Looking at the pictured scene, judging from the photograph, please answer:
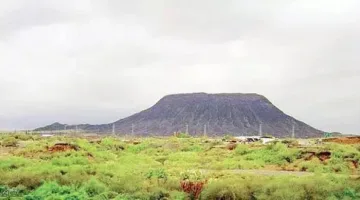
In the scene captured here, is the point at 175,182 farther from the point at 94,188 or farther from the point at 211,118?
the point at 211,118

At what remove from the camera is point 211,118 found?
152 metres

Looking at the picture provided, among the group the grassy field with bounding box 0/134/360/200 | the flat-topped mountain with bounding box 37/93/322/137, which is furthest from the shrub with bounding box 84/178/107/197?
the flat-topped mountain with bounding box 37/93/322/137

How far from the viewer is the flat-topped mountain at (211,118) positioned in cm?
13812

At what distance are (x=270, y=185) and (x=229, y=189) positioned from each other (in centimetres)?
159

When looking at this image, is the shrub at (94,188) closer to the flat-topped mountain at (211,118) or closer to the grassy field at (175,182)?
the grassy field at (175,182)

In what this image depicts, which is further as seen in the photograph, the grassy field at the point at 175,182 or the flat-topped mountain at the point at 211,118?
the flat-topped mountain at the point at 211,118

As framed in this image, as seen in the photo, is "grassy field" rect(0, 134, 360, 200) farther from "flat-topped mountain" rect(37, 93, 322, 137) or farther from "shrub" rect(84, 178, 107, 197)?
"flat-topped mountain" rect(37, 93, 322, 137)

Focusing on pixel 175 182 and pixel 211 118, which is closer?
pixel 175 182

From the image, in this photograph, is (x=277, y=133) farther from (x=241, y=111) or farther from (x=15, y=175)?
(x=15, y=175)

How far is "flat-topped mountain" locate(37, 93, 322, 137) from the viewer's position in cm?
13812

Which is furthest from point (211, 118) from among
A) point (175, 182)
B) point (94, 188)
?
point (94, 188)

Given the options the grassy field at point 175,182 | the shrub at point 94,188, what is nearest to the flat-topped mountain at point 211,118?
the grassy field at point 175,182

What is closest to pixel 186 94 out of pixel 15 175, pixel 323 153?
pixel 323 153

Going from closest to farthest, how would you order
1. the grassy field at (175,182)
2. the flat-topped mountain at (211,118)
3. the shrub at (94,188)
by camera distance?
the grassy field at (175,182) < the shrub at (94,188) < the flat-topped mountain at (211,118)
